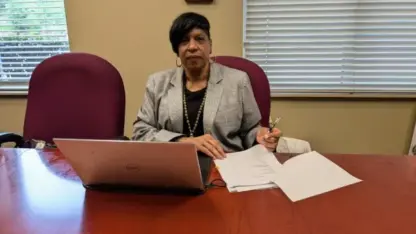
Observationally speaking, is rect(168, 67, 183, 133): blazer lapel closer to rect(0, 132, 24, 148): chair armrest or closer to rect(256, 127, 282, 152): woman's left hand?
rect(256, 127, 282, 152): woman's left hand

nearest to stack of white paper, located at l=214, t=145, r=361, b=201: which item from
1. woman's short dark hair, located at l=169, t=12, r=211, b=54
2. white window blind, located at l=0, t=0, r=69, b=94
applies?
woman's short dark hair, located at l=169, t=12, r=211, b=54

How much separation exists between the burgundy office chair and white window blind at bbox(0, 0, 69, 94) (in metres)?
0.88

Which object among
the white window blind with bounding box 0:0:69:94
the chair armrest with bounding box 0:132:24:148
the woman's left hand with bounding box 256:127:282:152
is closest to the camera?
the woman's left hand with bounding box 256:127:282:152

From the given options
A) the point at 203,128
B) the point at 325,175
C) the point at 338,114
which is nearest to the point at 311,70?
the point at 338,114

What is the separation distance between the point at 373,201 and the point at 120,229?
0.66 metres

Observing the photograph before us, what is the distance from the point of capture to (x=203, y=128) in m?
1.63

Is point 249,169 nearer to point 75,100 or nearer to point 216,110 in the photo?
point 216,110

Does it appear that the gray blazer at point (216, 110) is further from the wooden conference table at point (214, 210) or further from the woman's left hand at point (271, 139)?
the wooden conference table at point (214, 210)

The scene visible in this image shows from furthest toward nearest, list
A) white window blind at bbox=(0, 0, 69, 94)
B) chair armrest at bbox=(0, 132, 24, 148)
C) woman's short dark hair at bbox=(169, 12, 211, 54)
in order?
white window blind at bbox=(0, 0, 69, 94) → chair armrest at bbox=(0, 132, 24, 148) → woman's short dark hair at bbox=(169, 12, 211, 54)

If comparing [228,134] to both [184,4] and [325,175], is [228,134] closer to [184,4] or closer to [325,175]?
[325,175]

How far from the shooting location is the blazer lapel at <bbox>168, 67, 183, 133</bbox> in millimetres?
1636

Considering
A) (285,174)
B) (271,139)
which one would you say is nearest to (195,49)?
(271,139)

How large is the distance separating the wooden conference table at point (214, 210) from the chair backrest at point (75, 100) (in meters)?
0.60

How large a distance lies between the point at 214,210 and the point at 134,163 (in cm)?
25
